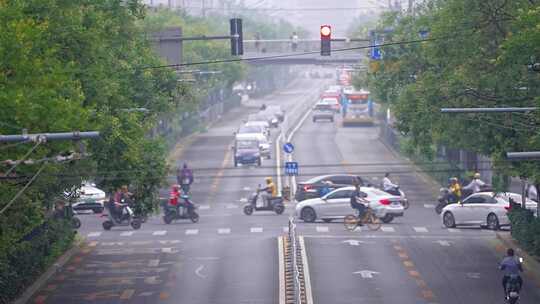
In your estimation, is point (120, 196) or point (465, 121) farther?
point (120, 196)

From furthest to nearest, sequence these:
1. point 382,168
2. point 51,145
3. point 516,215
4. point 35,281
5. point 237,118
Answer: point 237,118 < point 382,168 < point 516,215 < point 35,281 < point 51,145

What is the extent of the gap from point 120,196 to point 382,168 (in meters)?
29.0

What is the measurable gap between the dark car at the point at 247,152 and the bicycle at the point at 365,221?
1146 inches

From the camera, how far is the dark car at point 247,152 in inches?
3073

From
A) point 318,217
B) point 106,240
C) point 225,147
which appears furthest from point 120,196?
point 225,147

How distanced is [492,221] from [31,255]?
1971 centimetres

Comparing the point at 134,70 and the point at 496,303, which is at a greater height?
the point at 134,70

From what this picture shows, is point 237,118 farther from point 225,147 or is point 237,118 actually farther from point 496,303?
point 496,303

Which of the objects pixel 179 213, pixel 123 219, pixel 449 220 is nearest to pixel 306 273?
pixel 449 220

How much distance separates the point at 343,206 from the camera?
170 ft

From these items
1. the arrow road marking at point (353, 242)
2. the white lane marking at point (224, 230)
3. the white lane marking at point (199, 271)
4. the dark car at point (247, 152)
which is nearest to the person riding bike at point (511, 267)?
the white lane marking at point (199, 271)

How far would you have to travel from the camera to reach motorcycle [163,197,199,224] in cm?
5344

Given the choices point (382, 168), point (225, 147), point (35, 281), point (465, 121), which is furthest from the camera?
point (225, 147)

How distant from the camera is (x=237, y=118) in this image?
124 metres
